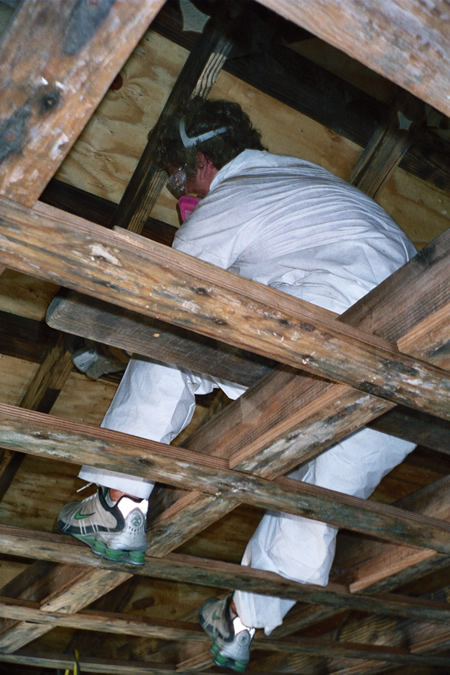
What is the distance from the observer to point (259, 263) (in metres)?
1.48

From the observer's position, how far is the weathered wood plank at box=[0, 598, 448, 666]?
222 cm

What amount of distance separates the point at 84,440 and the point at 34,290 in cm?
105

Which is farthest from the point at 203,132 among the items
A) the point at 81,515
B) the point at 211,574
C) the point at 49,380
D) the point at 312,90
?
the point at 211,574

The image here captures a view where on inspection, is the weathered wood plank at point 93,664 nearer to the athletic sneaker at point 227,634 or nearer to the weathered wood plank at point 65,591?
the weathered wood plank at point 65,591

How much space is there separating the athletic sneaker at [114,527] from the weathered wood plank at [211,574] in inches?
7.3

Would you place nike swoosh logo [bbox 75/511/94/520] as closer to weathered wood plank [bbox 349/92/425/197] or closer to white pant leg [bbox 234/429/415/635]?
white pant leg [bbox 234/429/415/635]

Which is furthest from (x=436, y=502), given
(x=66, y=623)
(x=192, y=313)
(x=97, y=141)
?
(x=97, y=141)

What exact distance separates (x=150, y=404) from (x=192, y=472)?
179mm

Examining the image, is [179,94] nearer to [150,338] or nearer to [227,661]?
[150,338]

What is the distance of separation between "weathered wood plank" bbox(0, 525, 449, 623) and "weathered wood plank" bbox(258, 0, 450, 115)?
5.02 feet

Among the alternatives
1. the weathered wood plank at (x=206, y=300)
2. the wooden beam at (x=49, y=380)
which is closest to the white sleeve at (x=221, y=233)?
the weathered wood plank at (x=206, y=300)

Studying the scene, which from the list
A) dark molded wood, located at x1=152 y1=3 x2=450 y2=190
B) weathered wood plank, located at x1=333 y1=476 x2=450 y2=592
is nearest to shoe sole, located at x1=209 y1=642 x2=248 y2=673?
weathered wood plank, located at x1=333 y1=476 x2=450 y2=592

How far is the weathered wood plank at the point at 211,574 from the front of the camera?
1868 mm

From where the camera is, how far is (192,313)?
1041 millimetres
